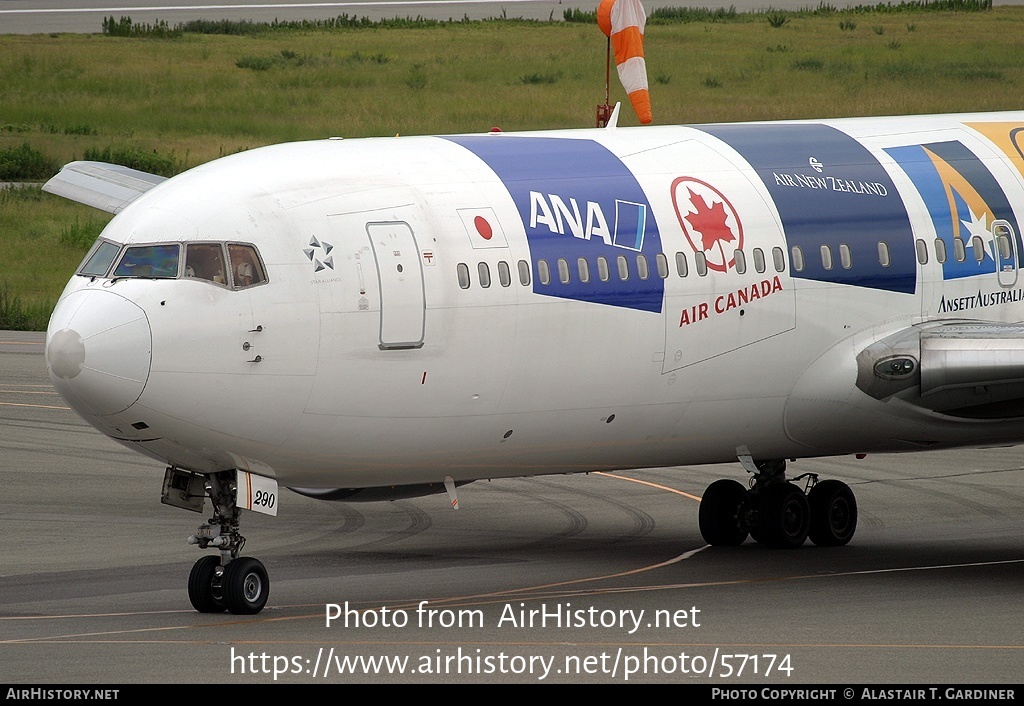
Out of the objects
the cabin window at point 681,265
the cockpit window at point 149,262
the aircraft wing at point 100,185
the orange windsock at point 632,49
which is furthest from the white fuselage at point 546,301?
the aircraft wing at point 100,185

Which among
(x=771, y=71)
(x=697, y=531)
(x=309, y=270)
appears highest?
(x=771, y=71)

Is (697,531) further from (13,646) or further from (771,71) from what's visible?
(771,71)

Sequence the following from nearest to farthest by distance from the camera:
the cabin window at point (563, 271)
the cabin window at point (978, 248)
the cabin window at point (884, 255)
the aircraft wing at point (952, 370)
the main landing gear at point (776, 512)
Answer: the cabin window at point (563, 271)
the aircraft wing at point (952, 370)
the cabin window at point (884, 255)
the cabin window at point (978, 248)
the main landing gear at point (776, 512)

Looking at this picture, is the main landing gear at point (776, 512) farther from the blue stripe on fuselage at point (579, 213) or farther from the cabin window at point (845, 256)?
the blue stripe on fuselage at point (579, 213)

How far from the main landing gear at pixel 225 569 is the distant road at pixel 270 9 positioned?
67.9m

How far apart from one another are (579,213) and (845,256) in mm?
4050

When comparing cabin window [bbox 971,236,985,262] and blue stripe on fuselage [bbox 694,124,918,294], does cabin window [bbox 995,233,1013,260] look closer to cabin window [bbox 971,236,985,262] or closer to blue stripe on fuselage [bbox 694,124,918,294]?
cabin window [bbox 971,236,985,262]

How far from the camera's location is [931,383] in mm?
22219

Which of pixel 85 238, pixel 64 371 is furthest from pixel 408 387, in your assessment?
pixel 85 238

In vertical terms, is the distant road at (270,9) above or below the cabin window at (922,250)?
above

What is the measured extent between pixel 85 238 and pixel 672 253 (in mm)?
40496

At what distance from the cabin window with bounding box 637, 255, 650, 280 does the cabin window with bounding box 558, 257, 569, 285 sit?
104 cm

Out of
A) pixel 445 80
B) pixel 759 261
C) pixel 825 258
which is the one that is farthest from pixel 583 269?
pixel 445 80

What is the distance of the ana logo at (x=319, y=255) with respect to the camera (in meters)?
18.6
